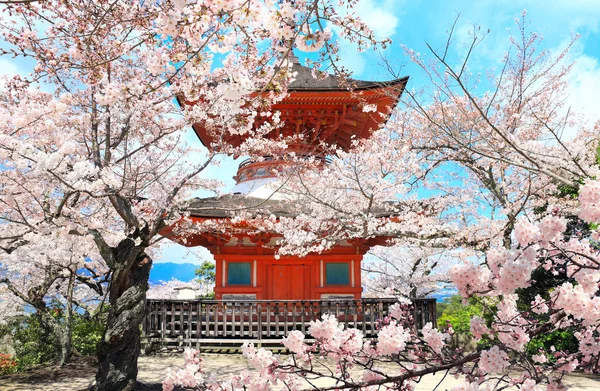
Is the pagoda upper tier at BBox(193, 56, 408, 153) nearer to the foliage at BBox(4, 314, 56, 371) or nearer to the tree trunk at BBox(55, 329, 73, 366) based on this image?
the tree trunk at BBox(55, 329, 73, 366)

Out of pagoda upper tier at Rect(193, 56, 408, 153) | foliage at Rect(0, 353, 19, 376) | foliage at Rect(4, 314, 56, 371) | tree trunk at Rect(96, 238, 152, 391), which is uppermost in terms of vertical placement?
pagoda upper tier at Rect(193, 56, 408, 153)

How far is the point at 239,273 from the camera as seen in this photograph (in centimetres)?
1323

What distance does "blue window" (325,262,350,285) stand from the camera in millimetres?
13273

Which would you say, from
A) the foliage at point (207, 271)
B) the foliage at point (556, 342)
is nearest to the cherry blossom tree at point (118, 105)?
the foliage at point (556, 342)

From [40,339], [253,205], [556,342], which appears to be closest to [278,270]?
[253,205]

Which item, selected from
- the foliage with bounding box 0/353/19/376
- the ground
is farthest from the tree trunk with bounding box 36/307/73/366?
the foliage with bounding box 0/353/19/376

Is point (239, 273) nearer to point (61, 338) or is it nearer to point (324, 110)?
point (61, 338)

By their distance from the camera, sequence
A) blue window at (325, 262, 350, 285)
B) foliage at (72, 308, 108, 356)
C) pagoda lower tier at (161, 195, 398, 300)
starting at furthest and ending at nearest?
blue window at (325, 262, 350, 285) → pagoda lower tier at (161, 195, 398, 300) → foliage at (72, 308, 108, 356)

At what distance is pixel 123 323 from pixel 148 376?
2501 millimetres

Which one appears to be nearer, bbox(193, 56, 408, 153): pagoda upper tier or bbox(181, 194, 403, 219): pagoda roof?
bbox(181, 194, 403, 219): pagoda roof

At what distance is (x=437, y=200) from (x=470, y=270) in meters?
11.5

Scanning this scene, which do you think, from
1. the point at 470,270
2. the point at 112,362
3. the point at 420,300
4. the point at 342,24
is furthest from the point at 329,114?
the point at 470,270

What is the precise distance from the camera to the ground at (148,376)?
26.8 feet

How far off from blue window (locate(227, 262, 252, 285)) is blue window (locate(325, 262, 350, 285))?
2323mm
